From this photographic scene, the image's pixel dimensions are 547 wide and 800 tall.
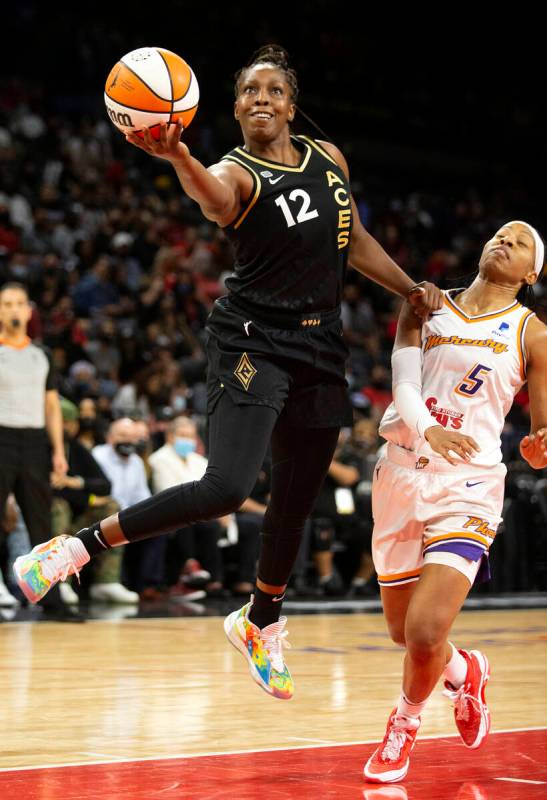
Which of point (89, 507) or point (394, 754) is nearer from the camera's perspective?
point (394, 754)

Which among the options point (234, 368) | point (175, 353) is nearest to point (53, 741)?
point (234, 368)

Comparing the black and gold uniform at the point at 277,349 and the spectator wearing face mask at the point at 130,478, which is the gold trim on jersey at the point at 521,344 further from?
the spectator wearing face mask at the point at 130,478

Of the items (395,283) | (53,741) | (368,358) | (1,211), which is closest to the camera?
(53,741)

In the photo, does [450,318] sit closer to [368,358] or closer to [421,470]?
[421,470]

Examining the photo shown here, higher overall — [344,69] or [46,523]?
[344,69]

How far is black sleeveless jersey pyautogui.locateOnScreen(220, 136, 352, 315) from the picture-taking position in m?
4.12

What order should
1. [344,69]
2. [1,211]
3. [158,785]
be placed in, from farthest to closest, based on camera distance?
[344,69] → [1,211] → [158,785]

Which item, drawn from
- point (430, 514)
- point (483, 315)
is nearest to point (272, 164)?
point (483, 315)

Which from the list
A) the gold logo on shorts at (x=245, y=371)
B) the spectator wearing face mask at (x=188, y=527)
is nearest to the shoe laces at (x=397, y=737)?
the gold logo on shorts at (x=245, y=371)

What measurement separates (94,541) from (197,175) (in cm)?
124

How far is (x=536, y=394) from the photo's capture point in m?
4.01

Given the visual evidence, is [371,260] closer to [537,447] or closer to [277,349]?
[277,349]

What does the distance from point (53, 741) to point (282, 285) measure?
1.63 meters

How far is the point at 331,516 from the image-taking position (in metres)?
10.6
